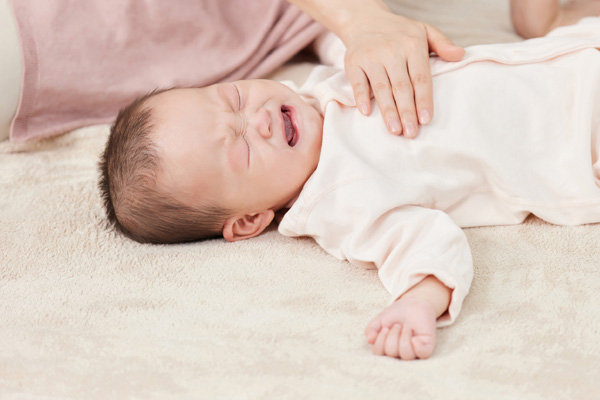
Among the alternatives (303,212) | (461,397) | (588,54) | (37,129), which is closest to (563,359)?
(461,397)

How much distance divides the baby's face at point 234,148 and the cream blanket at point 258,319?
0.11m

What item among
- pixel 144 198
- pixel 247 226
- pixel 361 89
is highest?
pixel 361 89

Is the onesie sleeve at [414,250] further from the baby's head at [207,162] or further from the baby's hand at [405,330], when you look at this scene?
the baby's head at [207,162]

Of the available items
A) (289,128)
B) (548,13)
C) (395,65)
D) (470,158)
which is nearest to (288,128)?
(289,128)

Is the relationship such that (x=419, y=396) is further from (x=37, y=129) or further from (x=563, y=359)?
(x=37, y=129)

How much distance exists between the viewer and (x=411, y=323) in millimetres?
1029

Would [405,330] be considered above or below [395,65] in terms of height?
below

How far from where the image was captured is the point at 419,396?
920mm

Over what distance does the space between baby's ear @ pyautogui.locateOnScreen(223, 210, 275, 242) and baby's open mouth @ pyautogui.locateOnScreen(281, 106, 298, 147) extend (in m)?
0.15

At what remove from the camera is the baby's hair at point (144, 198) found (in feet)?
4.25

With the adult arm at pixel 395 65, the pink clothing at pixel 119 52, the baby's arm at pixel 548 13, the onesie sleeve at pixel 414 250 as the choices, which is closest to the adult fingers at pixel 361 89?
the adult arm at pixel 395 65

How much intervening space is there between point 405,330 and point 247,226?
46cm

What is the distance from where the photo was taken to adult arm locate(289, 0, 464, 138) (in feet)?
4.19

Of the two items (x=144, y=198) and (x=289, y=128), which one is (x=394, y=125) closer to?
(x=289, y=128)
